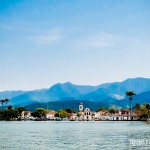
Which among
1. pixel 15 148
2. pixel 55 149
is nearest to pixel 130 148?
pixel 55 149

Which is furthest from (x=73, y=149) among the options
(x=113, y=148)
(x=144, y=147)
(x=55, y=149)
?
(x=144, y=147)

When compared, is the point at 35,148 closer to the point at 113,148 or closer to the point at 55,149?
the point at 55,149

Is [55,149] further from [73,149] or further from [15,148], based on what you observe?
[15,148]

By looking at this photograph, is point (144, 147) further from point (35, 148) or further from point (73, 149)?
point (35, 148)

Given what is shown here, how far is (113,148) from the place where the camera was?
52.0 metres

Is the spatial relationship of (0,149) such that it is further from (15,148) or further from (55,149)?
(55,149)

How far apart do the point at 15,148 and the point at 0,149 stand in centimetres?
236

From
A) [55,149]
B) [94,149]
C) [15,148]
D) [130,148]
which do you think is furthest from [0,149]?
[130,148]

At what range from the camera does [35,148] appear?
52.4m

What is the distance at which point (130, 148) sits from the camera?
51344mm

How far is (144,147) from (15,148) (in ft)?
60.8

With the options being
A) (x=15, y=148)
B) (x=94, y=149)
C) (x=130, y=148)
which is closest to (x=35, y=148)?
(x=15, y=148)

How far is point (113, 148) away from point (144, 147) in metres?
4.36

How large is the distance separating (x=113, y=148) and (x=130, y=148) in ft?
7.93
